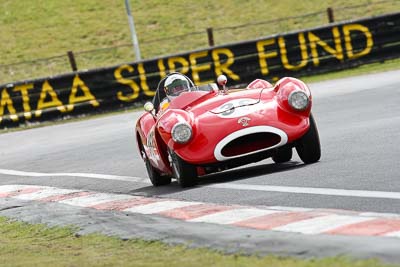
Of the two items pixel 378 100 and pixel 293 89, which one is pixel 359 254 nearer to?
pixel 293 89


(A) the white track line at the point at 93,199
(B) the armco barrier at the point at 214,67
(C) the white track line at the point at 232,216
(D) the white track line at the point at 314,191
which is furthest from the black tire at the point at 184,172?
(B) the armco barrier at the point at 214,67

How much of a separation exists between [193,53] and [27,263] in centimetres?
1785

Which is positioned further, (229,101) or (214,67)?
(214,67)

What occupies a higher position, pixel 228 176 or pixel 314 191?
pixel 314 191

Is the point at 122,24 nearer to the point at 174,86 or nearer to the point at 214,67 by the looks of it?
the point at 214,67

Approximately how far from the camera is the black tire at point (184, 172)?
9453 mm

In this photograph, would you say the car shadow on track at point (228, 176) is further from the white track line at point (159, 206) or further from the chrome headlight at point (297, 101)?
the white track line at point (159, 206)

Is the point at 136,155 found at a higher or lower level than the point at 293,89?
lower

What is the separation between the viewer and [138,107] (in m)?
23.9

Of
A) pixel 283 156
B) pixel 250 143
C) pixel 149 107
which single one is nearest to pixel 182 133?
pixel 250 143

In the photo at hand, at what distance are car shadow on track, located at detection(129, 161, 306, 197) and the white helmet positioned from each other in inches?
35.6

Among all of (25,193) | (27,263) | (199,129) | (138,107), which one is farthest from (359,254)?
(138,107)

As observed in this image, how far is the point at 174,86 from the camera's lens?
35.3 feet

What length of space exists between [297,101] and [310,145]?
18.1 inches
